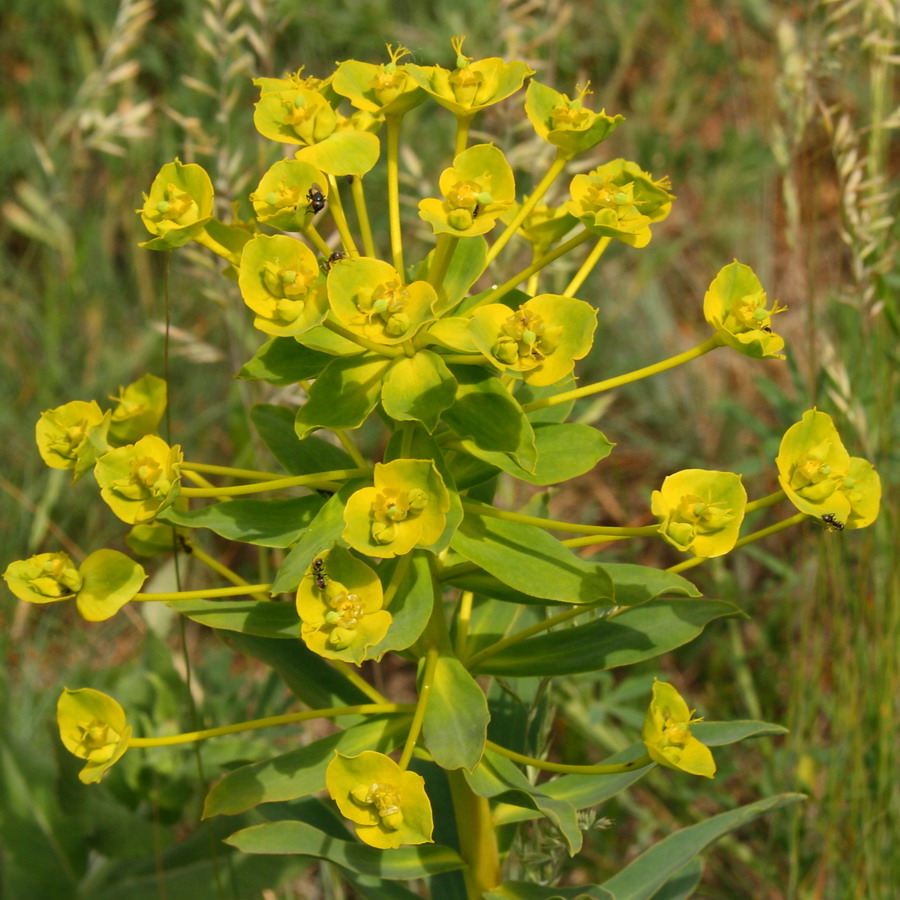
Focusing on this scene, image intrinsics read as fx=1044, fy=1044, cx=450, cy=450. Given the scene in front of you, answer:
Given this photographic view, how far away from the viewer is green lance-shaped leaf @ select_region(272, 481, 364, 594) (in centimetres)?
142

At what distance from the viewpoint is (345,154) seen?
1.52 meters

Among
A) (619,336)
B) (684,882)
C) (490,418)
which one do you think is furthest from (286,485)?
(619,336)

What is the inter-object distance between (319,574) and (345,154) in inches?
24.0

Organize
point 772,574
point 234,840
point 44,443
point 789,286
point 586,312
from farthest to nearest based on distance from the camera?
point 789,286 → point 772,574 → point 234,840 → point 44,443 → point 586,312

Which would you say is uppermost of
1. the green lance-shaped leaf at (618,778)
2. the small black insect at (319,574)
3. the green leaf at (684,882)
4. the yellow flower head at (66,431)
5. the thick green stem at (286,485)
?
the yellow flower head at (66,431)

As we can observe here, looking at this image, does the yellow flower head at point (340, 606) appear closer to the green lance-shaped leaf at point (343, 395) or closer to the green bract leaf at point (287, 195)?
the green lance-shaped leaf at point (343, 395)

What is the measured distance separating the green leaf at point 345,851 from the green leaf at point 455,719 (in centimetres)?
32

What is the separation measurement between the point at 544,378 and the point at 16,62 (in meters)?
4.29

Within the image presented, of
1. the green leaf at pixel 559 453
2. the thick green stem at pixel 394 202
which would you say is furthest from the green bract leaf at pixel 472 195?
the green leaf at pixel 559 453

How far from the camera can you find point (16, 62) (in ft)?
15.6

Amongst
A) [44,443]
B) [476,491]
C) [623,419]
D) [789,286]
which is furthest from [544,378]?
[789,286]

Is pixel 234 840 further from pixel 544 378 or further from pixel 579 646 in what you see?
pixel 544 378

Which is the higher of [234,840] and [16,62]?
[16,62]

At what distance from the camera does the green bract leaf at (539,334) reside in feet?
4.49
